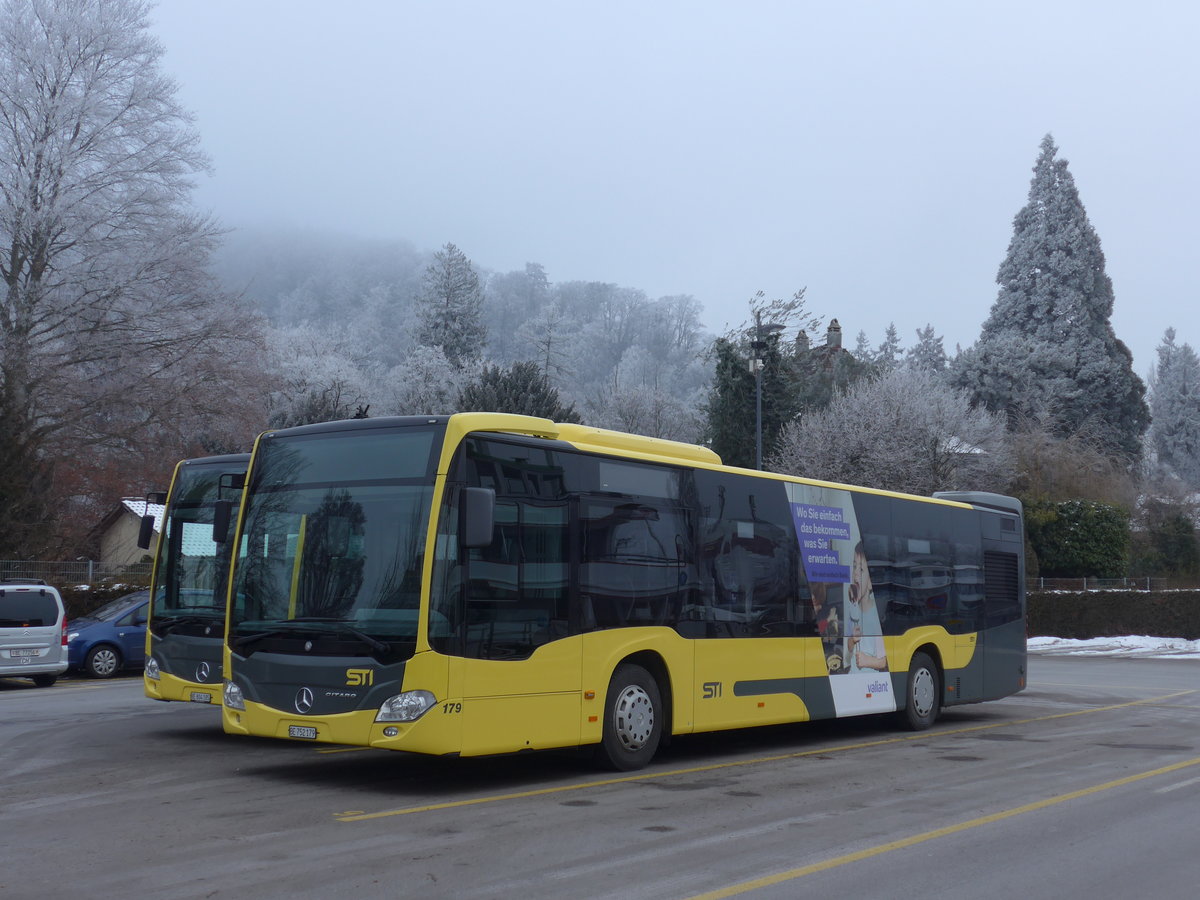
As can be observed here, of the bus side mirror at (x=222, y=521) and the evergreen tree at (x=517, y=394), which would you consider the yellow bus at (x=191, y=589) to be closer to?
the bus side mirror at (x=222, y=521)

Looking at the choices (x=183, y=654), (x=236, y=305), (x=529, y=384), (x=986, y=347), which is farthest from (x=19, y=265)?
(x=986, y=347)

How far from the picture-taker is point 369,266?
18162 cm

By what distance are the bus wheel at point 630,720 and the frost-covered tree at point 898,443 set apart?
110ft

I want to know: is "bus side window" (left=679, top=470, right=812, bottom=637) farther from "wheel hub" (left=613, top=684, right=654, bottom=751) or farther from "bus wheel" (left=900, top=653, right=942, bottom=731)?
"bus wheel" (left=900, top=653, right=942, bottom=731)

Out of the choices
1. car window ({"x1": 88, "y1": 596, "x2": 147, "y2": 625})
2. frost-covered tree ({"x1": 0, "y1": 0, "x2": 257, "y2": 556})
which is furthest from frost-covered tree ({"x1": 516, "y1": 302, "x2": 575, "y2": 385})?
car window ({"x1": 88, "y1": 596, "x2": 147, "y2": 625})

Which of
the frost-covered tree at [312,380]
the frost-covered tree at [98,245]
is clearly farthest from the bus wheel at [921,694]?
the frost-covered tree at [312,380]

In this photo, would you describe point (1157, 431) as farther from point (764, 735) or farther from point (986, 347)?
point (764, 735)

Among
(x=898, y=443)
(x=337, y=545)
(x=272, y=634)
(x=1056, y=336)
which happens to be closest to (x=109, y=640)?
(x=272, y=634)

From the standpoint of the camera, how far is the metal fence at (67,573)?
27656mm

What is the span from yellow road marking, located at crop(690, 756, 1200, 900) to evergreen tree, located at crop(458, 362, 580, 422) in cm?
3734

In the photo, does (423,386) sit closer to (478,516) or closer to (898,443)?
(898,443)

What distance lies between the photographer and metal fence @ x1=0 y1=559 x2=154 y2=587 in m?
27.7

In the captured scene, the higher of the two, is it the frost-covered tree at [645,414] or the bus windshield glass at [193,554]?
the frost-covered tree at [645,414]

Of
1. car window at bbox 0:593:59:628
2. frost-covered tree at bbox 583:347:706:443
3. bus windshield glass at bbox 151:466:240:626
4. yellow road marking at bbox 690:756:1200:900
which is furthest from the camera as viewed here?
frost-covered tree at bbox 583:347:706:443
